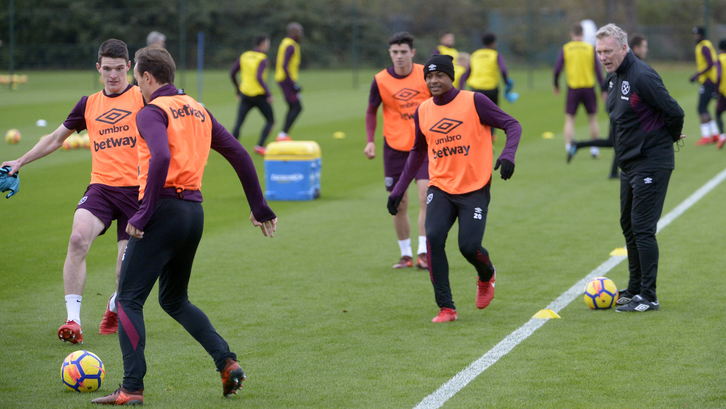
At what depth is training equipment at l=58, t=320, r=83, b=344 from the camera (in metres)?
6.22

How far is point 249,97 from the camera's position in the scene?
58.6ft

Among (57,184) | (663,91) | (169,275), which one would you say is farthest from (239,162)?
(57,184)

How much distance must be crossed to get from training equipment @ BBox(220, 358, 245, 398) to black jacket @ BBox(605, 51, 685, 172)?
354 centimetres

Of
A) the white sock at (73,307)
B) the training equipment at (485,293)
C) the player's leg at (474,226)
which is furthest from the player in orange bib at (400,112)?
the white sock at (73,307)

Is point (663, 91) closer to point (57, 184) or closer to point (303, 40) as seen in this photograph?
point (57, 184)

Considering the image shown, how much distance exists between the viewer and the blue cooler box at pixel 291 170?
12852mm

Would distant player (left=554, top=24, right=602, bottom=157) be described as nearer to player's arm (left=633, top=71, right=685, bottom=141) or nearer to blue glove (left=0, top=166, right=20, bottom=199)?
player's arm (left=633, top=71, right=685, bottom=141)

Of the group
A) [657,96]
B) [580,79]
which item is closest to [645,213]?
[657,96]

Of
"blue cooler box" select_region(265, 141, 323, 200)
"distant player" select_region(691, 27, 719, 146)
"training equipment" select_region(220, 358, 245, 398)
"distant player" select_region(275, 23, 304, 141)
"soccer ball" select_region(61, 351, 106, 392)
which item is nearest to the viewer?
"training equipment" select_region(220, 358, 245, 398)

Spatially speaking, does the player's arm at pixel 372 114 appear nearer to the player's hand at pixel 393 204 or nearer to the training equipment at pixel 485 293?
the player's hand at pixel 393 204

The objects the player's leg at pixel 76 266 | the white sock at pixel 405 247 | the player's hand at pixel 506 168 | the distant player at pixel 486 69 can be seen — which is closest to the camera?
the player's hand at pixel 506 168

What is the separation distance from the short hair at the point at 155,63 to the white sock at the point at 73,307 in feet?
7.26

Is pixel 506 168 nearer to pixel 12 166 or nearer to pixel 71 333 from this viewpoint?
pixel 71 333

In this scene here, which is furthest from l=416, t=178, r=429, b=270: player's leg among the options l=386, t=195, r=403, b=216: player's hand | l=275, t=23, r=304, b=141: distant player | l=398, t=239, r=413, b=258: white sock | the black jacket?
l=275, t=23, r=304, b=141: distant player
